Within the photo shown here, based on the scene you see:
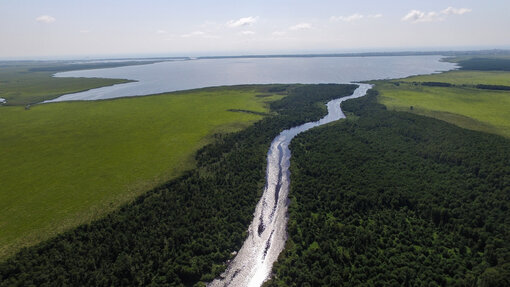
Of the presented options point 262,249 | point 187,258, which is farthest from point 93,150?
point 262,249

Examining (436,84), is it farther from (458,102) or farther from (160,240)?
(160,240)

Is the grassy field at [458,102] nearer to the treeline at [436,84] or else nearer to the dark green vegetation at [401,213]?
the treeline at [436,84]

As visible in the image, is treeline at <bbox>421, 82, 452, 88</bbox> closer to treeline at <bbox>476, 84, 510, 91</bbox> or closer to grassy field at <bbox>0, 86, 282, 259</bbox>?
treeline at <bbox>476, 84, 510, 91</bbox>

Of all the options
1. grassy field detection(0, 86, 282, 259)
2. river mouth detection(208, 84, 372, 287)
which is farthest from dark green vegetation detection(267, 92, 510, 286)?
grassy field detection(0, 86, 282, 259)

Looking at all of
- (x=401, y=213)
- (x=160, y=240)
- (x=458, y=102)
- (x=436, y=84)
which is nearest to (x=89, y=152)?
(x=160, y=240)

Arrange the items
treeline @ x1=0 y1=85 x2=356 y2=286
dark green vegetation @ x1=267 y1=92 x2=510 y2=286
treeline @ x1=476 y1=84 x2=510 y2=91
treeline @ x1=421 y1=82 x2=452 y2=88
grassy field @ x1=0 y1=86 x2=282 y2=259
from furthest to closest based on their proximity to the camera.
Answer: treeline @ x1=421 y1=82 x2=452 y2=88, treeline @ x1=476 y1=84 x2=510 y2=91, grassy field @ x1=0 y1=86 x2=282 y2=259, treeline @ x1=0 y1=85 x2=356 y2=286, dark green vegetation @ x1=267 y1=92 x2=510 y2=286

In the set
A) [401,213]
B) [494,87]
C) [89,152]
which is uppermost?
[494,87]
